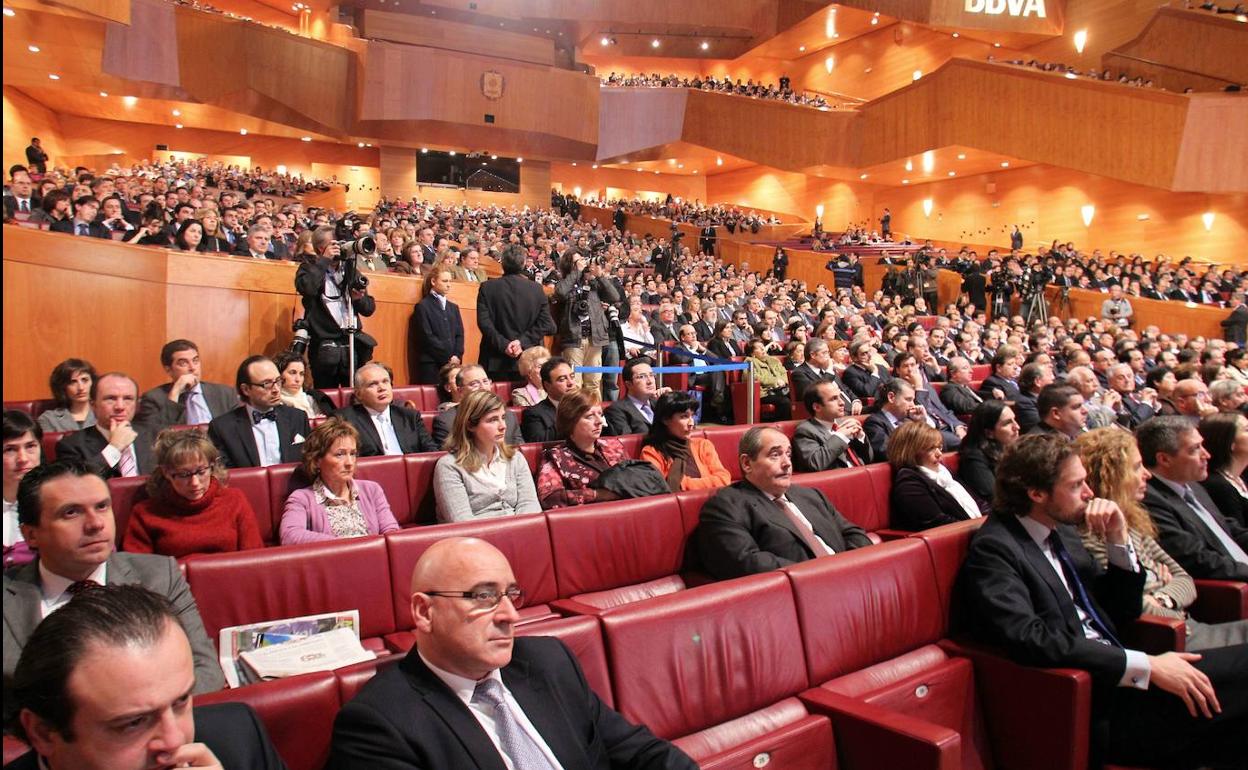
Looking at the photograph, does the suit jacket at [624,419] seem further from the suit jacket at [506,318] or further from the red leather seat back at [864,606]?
the red leather seat back at [864,606]

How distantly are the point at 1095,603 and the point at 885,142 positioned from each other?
1826 centimetres

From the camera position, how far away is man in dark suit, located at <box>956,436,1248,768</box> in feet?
6.77

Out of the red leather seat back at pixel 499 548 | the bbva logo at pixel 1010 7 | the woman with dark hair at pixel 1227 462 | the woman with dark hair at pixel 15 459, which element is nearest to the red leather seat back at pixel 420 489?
the red leather seat back at pixel 499 548

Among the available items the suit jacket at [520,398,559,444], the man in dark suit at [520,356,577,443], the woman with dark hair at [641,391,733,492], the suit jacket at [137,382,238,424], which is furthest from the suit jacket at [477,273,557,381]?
the woman with dark hair at [641,391,733,492]

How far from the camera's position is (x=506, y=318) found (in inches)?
200

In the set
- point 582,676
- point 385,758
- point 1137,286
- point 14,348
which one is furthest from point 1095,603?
point 1137,286

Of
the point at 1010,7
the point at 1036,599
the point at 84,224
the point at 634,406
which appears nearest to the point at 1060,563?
the point at 1036,599

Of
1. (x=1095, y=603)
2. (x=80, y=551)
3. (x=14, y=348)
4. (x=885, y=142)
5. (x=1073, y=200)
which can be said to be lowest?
(x=1095, y=603)

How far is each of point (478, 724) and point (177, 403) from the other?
2.57 m

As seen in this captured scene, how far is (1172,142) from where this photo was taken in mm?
13781

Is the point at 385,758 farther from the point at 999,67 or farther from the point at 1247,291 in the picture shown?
the point at 999,67

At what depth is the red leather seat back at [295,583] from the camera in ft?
6.72

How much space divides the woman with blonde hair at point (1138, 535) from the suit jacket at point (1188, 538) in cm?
7

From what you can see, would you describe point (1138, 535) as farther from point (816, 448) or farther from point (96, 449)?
point (96, 449)
